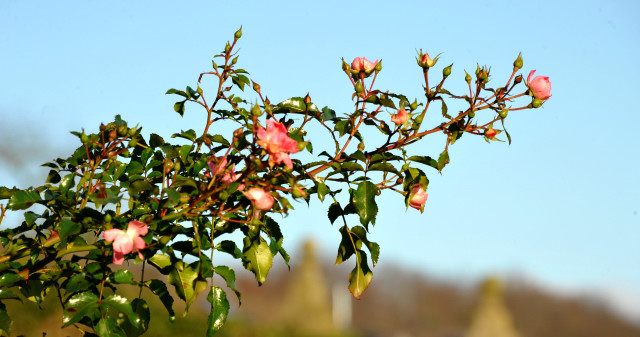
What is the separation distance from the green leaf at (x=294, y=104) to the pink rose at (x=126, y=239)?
39 centimetres

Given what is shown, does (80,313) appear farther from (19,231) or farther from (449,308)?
(449,308)

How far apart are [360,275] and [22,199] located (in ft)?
2.34

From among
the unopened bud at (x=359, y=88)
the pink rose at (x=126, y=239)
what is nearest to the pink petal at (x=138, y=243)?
the pink rose at (x=126, y=239)

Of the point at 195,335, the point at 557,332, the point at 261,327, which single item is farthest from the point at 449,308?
the point at 195,335

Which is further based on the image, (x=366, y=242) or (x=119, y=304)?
(x=366, y=242)

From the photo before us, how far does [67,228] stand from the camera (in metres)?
1.20

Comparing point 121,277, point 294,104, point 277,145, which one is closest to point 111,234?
point 121,277

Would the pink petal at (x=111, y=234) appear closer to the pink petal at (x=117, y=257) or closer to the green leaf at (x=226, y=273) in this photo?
the pink petal at (x=117, y=257)

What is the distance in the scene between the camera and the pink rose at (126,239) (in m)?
1.20

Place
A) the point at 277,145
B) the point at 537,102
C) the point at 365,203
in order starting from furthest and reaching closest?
the point at 537,102
the point at 365,203
the point at 277,145

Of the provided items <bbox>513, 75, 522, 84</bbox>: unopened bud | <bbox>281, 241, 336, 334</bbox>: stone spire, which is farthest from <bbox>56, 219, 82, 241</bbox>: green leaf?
<bbox>281, 241, 336, 334</bbox>: stone spire

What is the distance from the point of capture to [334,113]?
1.42 m

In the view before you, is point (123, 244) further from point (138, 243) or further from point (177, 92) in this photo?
point (177, 92)

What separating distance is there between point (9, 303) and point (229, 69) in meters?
3.50
